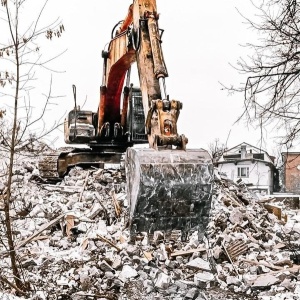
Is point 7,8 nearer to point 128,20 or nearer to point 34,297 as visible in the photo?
point 34,297

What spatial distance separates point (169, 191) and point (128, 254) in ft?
5.46

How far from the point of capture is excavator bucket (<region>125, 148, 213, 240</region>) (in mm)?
6035

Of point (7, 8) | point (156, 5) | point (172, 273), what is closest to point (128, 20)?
point (156, 5)

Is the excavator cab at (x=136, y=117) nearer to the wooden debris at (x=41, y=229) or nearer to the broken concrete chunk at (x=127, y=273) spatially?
the wooden debris at (x=41, y=229)

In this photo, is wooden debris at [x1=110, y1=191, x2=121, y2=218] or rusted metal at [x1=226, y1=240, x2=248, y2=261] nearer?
rusted metal at [x1=226, y1=240, x2=248, y2=261]

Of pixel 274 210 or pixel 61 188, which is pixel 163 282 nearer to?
pixel 61 188

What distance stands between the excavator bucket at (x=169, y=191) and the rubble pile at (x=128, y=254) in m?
0.43

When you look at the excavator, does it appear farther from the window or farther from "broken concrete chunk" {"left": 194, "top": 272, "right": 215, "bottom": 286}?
the window

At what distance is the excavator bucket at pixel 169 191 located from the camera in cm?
604

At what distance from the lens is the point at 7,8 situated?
5.41m

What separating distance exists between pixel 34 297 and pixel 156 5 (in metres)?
4.82

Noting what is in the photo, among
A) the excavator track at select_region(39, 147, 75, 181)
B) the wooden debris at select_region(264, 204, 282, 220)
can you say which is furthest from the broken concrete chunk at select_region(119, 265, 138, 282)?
the wooden debris at select_region(264, 204, 282, 220)

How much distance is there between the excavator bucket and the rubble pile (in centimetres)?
43

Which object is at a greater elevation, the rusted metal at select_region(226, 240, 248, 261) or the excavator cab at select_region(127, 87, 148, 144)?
the excavator cab at select_region(127, 87, 148, 144)
